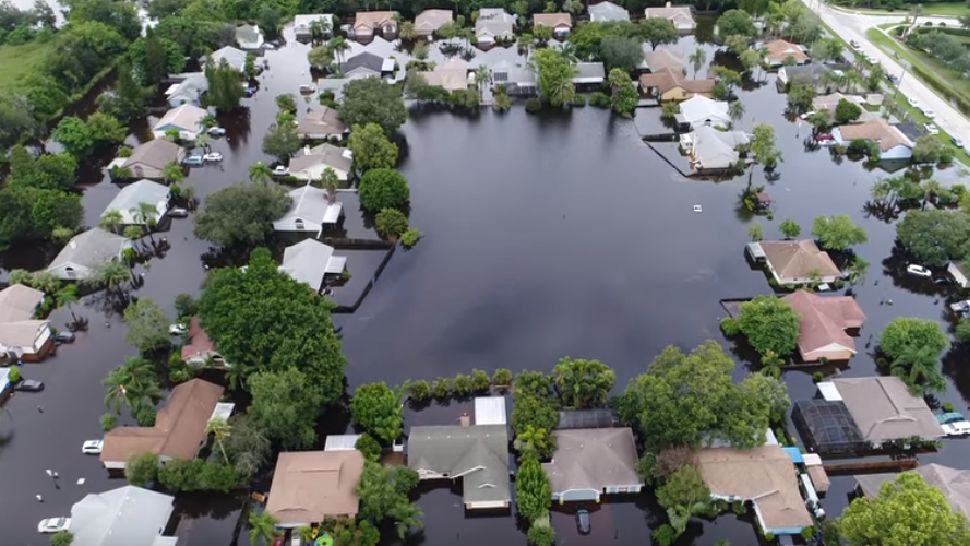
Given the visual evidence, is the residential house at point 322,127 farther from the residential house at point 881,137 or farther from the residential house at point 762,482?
the residential house at point 881,137

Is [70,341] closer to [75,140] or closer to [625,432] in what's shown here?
[75,140]

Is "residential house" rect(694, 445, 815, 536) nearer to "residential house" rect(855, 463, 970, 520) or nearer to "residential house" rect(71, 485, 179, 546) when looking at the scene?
"residential house" rect(855, 463, 970, 520)

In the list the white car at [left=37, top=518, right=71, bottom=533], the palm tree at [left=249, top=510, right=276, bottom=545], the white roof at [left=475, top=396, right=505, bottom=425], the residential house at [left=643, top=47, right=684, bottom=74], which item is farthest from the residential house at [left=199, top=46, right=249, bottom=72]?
the palm tree at [left=249, top=510, right=276, bottom=545]

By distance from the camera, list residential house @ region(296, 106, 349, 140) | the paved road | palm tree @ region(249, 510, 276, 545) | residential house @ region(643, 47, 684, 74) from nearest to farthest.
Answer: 1. palm tree @ region(249, 510, 276, 545)
2. residential house @ region(296, 106, 349, 140)
3. the paved road
4. residential house @ region(643, 47, 684, 74)

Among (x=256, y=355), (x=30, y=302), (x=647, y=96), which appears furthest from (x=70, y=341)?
(x=647, y=96)

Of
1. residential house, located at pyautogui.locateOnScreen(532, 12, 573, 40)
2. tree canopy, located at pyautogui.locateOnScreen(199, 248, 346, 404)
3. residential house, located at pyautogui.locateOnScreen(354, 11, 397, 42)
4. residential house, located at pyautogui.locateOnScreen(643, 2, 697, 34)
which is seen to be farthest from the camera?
residential house, located at pyautogui.locateOnScreen(643, 2, 697, 34)

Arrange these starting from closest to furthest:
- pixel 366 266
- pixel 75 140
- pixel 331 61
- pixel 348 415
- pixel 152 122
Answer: pixel 348 415 < pixel 366 266 < pixel 75 140 < pixel 152 122 < pixel 331 61
